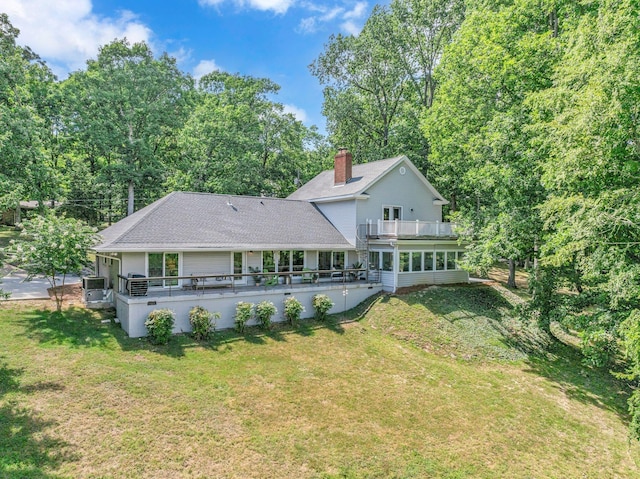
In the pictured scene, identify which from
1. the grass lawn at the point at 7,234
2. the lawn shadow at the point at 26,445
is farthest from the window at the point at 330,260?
the grass lawn at the point at 7,234

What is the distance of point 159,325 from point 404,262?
12621 millimetres

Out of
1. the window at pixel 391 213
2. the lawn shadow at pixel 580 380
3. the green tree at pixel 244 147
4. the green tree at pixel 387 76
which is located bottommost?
the lawn shadow at pixel 580 380

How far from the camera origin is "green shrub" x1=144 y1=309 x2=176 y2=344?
496 inches

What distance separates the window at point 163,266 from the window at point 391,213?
12120mm

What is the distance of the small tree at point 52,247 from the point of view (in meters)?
13.3

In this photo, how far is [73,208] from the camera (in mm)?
34875

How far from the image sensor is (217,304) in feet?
48.3

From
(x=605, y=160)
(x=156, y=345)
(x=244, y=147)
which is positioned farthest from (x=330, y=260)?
(x=244, y=147)

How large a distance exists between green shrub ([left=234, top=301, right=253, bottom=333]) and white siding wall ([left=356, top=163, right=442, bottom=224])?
893 centimetres

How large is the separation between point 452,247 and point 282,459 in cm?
1707

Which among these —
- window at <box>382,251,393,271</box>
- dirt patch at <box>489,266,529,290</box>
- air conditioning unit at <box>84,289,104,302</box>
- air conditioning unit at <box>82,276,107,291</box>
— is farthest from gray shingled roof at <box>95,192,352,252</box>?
dirt patch at <box>489,266,529,290</box>

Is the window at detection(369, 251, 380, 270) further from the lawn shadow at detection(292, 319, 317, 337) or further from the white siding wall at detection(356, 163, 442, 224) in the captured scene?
the lawn shadow at detection(292, 319, 317, 337)

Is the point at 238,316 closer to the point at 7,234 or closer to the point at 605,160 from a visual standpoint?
the point at 605,160

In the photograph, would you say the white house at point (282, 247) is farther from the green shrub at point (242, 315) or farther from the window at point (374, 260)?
the green shrub at point (242, 315)
